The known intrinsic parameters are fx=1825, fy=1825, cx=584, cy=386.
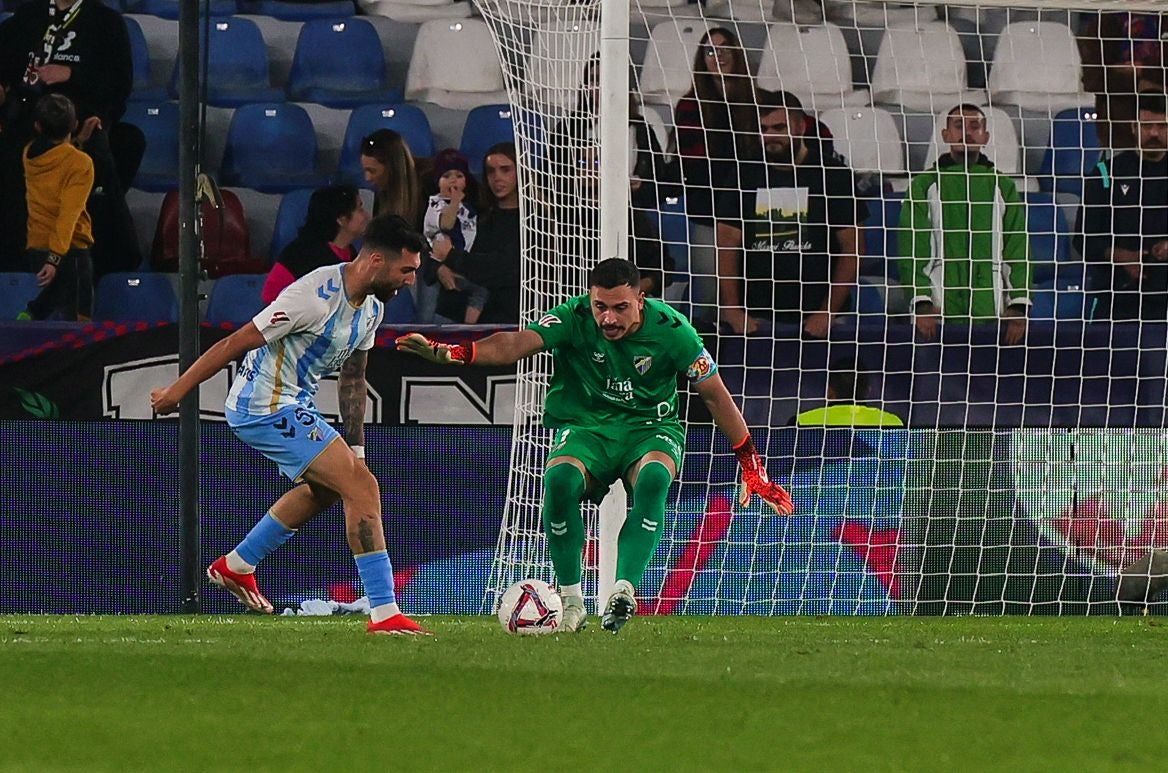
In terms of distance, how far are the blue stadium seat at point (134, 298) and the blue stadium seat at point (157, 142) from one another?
0.73 meters

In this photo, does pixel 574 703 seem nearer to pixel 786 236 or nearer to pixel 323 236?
pixel 786 236

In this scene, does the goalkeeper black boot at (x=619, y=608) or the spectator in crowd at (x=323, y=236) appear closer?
the goalkeeper black boot at (x=619, y=608)

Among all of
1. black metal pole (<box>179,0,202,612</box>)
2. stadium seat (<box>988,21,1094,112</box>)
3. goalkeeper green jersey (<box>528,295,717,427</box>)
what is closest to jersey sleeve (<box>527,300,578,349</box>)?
goalkeeper green jersey (<box>528,295,717,427</box>)

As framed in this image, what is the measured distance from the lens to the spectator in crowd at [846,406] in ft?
37.0

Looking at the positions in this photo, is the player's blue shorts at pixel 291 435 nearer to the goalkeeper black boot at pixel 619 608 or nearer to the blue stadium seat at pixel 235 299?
the goalkeeper black boot at pixel 619 608

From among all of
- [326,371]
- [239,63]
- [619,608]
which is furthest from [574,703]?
[239,63]

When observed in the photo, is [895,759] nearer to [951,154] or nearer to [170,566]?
[170,566]

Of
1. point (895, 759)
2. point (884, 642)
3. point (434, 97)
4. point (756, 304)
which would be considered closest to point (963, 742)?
point (895, 759)

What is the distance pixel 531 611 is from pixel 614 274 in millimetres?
1447

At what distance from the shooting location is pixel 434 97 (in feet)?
45.2

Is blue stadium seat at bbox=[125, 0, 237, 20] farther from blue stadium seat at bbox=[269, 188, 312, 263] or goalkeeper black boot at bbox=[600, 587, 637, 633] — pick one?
goalkeeper black boot at bbox=[600, 587, 637, 633]

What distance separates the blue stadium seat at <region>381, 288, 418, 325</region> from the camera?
491 inches

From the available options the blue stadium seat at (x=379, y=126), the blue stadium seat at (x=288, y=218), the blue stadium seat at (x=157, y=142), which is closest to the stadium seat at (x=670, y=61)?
the blue stadium seat at (x=379, y=126)

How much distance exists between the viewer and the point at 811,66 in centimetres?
1363
